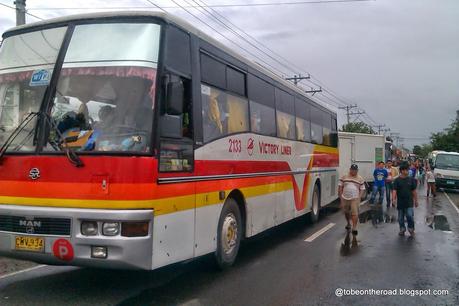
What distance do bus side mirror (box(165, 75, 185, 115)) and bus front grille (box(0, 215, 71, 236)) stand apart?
166cm

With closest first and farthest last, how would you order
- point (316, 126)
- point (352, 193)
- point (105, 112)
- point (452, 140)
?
point (105, 112)
point (352, 193)
point (316, 126)
point (452, 140)

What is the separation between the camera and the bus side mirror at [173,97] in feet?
17.6

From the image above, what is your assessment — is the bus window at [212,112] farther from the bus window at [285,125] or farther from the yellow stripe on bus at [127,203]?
the bus window at [285,125]

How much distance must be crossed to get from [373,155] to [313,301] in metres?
19.9

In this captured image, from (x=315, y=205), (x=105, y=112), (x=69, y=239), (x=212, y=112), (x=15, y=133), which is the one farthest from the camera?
(x=315, y=205)

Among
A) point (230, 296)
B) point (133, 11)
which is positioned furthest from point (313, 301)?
point (133, 11)

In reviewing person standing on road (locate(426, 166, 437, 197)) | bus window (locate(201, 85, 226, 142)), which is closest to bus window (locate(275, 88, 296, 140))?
bus window (locate(201, 85, 226, 142))

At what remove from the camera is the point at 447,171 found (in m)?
29.0

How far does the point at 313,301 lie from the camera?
5.88m

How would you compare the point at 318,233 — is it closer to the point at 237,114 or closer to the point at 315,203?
the point at 315,203

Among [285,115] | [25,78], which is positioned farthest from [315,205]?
[25,78]

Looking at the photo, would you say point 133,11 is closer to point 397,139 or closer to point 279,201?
point 279,201

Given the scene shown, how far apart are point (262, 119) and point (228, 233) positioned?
264 centimetres

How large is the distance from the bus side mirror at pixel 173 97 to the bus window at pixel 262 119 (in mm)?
2934
